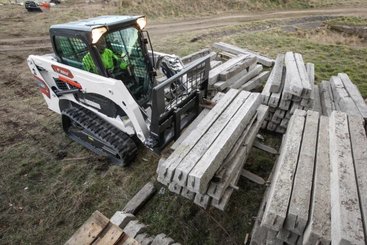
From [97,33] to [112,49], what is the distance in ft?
1.94

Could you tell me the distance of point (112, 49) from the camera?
16.1 ft

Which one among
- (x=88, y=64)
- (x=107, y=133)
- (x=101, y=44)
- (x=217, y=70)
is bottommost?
(x=107, y=133)

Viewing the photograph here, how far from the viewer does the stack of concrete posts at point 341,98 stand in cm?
504

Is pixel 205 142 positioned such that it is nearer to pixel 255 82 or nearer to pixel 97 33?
pixel 97 33

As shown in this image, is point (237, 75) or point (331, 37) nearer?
point (237, 75)

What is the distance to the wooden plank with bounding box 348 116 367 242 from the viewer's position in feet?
8.59

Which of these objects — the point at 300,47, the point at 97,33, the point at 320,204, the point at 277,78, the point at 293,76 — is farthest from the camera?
the point at 300,47

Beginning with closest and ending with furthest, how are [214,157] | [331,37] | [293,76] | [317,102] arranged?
[214,157], [293,76], [317,102], [331,37]

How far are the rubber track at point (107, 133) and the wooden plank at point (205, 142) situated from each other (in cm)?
186

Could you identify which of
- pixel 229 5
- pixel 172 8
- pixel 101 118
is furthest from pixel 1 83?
pixel 229 5

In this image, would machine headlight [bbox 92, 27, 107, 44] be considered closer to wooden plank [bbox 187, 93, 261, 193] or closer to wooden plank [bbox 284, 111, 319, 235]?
wooden plank [bbox 187, 93, 261, 193]

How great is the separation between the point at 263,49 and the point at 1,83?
10.4 m

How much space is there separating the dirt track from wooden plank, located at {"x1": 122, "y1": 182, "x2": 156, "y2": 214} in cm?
1165

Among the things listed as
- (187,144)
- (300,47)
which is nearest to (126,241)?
(187,144)
